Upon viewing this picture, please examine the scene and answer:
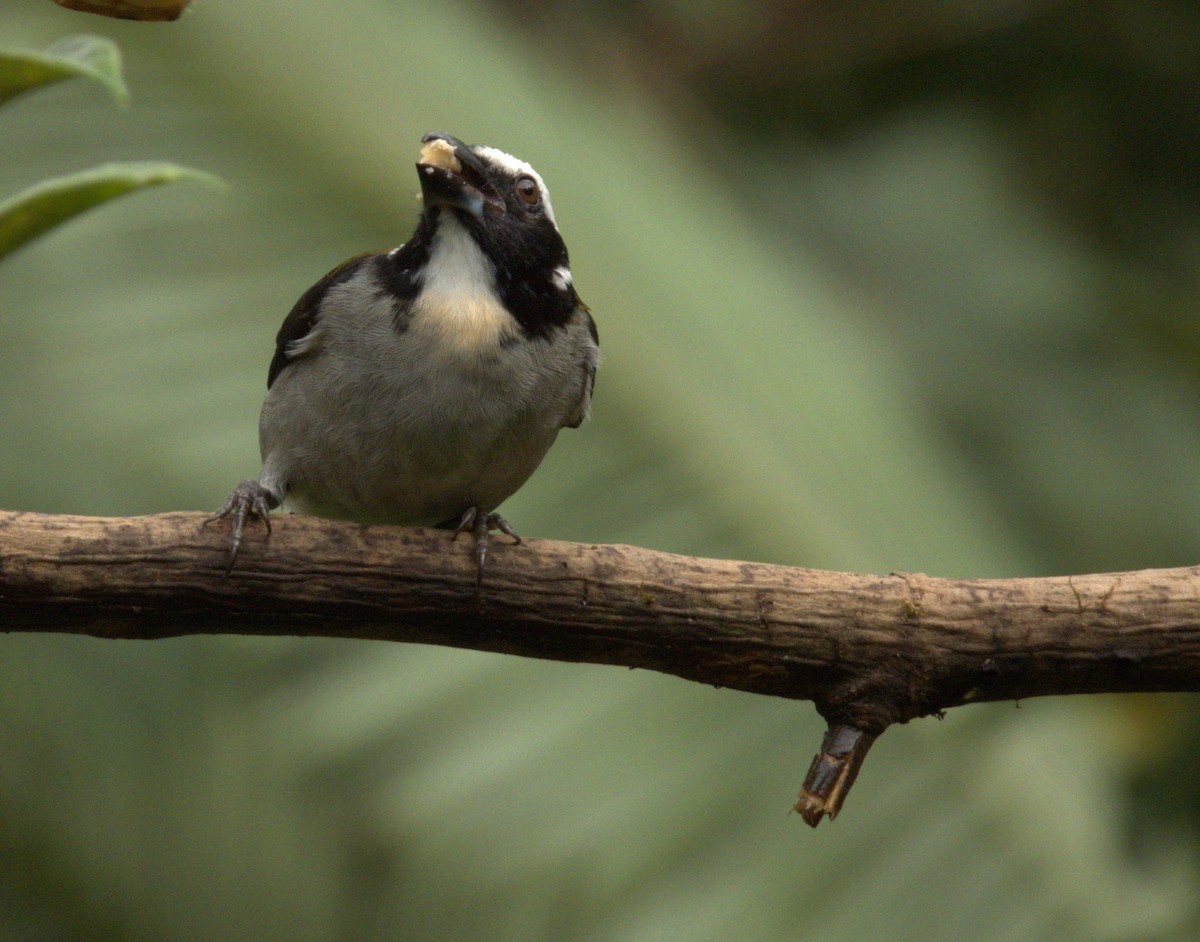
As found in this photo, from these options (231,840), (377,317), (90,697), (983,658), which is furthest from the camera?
(231,840)

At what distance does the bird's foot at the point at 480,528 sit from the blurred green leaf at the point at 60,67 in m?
1.23

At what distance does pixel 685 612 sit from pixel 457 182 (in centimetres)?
151

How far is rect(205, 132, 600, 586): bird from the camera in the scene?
4.08 meters

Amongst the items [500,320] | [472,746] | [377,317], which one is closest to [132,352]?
[377,317]

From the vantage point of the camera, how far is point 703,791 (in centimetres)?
427

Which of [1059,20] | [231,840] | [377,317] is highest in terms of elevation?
[1059,20]

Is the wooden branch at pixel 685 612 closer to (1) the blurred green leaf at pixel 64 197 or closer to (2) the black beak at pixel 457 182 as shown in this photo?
(1) the blurred green leaf at pixel 64 197

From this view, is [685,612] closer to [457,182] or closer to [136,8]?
[457,182]

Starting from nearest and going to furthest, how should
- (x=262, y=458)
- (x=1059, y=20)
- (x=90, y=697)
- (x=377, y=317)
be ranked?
(x=377, y=317) → (x=262, y=458) → (x=90, y=697) → (x=1059, y=20)

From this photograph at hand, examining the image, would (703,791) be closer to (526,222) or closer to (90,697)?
(526,222)

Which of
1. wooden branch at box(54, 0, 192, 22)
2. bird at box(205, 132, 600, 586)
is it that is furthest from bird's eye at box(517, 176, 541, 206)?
wooden branch at box(54, 0, 192, 22)

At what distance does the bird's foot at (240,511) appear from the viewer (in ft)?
10.5

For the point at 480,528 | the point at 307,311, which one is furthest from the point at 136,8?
the point at 307,311

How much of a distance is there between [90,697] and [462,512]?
1705 millimetres
